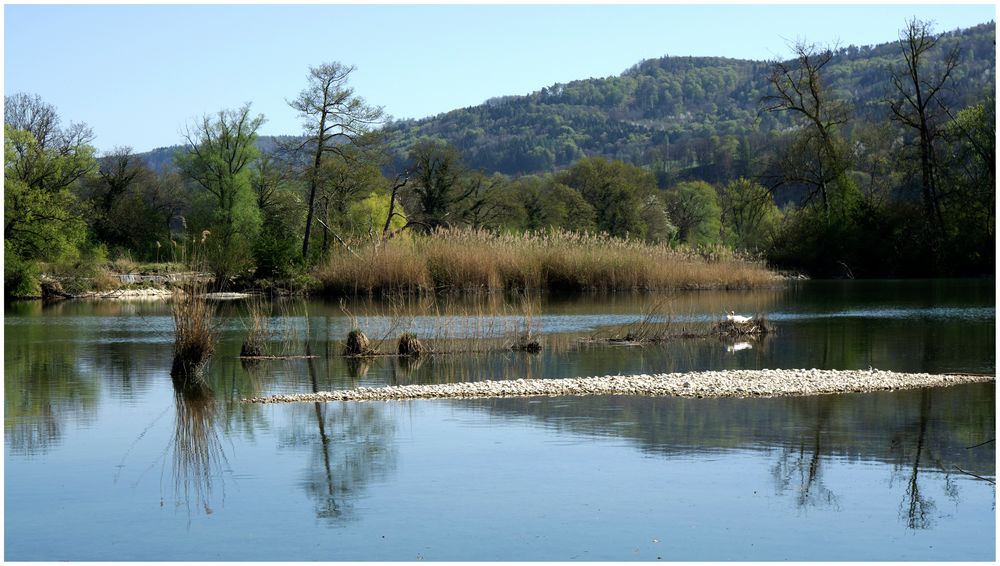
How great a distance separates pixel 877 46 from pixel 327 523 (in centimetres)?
18887

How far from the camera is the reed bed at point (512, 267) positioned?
34.3 meters

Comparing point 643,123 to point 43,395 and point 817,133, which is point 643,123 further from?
point 43,395

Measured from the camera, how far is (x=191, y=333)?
15.7m

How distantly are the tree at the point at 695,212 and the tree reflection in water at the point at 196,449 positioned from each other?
60621 mm

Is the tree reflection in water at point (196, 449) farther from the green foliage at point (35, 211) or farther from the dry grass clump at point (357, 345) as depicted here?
the green foliage at point (35, 211)

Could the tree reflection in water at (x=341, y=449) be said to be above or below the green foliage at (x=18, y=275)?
below

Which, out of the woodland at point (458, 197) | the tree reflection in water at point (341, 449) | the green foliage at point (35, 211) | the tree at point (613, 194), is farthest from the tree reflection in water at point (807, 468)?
the tree at point (613, 194)

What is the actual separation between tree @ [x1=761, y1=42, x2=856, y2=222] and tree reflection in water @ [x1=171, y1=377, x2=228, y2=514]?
38.2 m

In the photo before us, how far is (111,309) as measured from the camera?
33531 millimetres

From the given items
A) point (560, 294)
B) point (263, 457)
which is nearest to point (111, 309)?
point (560, 294)

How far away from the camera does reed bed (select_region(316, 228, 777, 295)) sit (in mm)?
34281

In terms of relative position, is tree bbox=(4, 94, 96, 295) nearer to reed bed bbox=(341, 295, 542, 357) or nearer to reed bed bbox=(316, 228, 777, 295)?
reed bed bbox=(316, 228, 777, 295)

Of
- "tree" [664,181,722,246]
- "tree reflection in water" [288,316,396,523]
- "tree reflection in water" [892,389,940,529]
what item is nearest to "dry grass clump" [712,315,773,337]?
"tree reflection in water" [892,389,940,529]

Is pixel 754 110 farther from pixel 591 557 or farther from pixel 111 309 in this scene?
pixel 591 557
